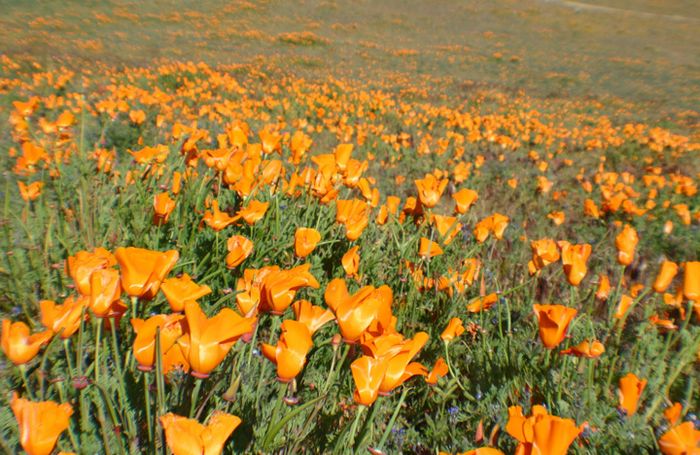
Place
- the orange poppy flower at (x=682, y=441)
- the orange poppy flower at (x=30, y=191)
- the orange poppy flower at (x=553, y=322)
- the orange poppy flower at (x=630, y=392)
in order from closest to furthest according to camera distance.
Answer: the orange poppy flower at (x=682, y=441) → the orange poppy flower at (x=553, y=322) → the orange poppy flower at (x=630, y=392) → the orange poppy flower at (x=30, y=191)

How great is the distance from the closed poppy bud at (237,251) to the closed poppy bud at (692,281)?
61.1 inches

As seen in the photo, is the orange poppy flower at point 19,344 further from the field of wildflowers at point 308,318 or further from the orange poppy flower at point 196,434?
the orange poppy flower at point 196,434

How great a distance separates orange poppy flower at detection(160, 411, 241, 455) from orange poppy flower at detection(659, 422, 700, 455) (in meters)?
0.93

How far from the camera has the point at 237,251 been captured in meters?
1.39

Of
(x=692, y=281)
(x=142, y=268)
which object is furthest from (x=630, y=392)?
(x=142, y=268)

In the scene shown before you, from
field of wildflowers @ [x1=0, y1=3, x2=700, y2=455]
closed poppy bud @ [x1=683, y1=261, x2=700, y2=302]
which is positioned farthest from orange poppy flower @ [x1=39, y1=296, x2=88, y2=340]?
closed poppy bud @ [x1=683, y1=261, x2=700, y2=302]

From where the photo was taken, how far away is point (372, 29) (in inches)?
1196

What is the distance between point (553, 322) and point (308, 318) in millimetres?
675

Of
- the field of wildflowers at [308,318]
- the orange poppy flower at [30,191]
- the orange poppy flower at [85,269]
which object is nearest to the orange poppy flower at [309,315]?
the field of wildflowers at [308,318]

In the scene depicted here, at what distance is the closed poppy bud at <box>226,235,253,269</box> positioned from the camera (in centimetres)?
138

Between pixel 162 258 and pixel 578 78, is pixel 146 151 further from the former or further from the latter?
pixel 578 78

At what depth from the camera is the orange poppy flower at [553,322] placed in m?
1.13

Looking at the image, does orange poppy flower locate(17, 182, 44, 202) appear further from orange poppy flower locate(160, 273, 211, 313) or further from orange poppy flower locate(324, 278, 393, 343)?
orange poppy flower locate(324, 278, 393, 343)

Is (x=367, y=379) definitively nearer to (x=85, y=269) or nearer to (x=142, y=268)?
(x=142, y=268)
